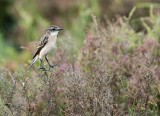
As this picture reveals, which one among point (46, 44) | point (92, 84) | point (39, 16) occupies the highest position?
point (39, 16)

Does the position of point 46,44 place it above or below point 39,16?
below

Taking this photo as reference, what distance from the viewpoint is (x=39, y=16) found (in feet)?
55.3

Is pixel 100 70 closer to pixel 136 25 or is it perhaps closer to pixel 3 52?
pixel 136 25

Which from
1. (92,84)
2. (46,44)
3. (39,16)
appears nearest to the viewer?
(92,84)

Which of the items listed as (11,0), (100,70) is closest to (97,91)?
(100,70)

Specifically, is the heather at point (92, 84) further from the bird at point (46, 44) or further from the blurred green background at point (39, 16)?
the blurred green background at point (39, 16)

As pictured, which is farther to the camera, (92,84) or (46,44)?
(46,44)

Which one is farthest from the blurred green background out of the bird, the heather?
the bird

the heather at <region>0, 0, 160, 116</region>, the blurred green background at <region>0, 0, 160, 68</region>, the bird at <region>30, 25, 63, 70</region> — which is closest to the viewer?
the heather at <region>0, 0, 160, 116</region>

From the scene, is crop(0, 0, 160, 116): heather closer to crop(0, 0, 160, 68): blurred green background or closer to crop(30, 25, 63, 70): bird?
crop(30, 25, 63, 70): bird

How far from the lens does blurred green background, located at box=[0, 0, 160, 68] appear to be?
48.0ft

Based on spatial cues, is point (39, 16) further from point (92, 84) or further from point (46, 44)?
point (92, 84)

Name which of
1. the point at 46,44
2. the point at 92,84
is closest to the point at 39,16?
the point at 46,44

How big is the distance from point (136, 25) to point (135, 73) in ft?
12.5
